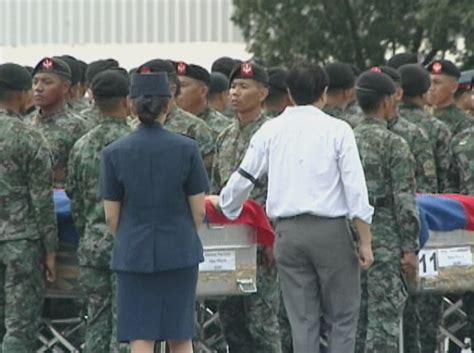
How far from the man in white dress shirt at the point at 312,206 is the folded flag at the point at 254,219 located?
64cm

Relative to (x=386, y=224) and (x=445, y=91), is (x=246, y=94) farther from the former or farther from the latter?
(x=445, y=91)

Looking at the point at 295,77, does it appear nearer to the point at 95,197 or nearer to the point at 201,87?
the point at 95,197

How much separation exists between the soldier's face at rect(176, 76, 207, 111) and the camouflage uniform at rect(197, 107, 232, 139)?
0.16 m

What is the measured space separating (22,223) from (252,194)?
160cm

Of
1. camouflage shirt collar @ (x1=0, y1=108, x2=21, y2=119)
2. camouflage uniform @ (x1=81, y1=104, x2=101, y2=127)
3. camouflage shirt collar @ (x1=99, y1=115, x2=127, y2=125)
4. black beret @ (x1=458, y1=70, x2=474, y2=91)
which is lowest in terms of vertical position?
camouflage uniform @ (x1=81, y1=104, x2=101, y2=127)

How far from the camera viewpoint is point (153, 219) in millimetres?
10594

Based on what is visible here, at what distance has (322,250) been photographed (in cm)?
1068

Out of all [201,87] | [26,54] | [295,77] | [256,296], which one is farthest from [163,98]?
[26,54]

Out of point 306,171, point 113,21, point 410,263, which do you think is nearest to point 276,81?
point 410,263

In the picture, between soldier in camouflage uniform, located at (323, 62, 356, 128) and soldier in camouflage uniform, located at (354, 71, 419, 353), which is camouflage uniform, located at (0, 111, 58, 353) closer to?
soldier in camouflage uniform, located at (354, 71, 419, 353)

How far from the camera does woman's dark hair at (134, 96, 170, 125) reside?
10656mm

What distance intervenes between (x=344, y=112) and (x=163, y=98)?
3656mm

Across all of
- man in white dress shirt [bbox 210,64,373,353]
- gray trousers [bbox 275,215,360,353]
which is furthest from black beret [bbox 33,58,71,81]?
gray trousers [bbox 275,215,360,353]

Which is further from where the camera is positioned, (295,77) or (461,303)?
(461,303)
